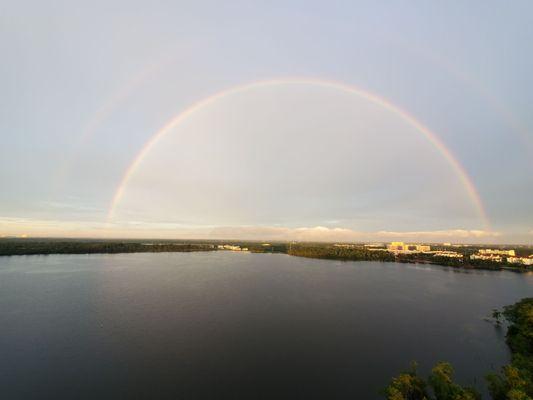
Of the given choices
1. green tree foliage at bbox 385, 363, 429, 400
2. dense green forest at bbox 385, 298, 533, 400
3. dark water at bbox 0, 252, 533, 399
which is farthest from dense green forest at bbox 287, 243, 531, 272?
green tree foliage at bbox 385, 363, 429, 400

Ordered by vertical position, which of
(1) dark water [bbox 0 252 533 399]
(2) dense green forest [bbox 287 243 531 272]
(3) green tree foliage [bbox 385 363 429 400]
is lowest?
(1) dark water [bbox 0 252 533 399]

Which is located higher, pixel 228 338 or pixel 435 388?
pixel 435 388

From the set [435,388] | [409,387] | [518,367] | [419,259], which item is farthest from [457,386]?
[419,259]

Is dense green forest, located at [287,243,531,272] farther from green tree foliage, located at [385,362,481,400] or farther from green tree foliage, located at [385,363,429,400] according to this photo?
green tree foliage, located at [385,363,429,400]

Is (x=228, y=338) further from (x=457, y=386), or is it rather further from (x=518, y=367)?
(x=518, y=367)

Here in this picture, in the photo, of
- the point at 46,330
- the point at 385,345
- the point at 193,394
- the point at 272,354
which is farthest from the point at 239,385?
the point at 46,330

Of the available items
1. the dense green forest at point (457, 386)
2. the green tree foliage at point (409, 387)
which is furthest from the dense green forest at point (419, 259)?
the green tree foliage at point (409, 387)

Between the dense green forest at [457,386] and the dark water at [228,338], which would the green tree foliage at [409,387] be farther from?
the dark water at [228,338]

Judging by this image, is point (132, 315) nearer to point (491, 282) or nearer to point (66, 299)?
point (66, 299)
